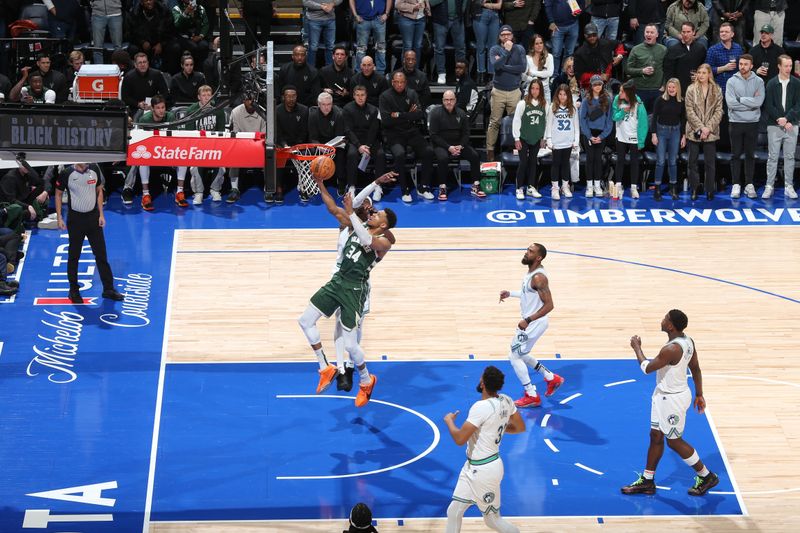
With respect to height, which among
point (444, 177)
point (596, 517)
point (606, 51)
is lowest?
point (596, 517)

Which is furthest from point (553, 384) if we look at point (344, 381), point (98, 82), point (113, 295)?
point (98, 82)

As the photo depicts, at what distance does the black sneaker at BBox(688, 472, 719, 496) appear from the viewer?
12.6 meters

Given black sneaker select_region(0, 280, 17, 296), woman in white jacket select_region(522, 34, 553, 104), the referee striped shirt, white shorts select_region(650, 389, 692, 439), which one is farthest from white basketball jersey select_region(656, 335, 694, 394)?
woman in white jacket select_region(522, 34, 553, 104)

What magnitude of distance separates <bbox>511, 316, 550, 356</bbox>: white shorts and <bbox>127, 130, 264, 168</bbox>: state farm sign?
311 inches

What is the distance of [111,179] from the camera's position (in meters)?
22.0

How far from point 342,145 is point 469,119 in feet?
9.25

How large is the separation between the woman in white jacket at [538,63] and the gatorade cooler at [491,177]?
4.88 feet

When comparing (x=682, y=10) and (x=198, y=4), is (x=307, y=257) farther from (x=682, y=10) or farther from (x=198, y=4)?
(x=682, y=10)

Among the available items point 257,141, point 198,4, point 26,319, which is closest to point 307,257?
point 257,141

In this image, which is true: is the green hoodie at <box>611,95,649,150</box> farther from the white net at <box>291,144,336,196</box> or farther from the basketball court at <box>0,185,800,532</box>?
the white net at <box>291,144,336,196</box>

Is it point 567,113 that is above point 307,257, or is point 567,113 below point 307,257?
above

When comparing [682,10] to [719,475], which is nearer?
[719,475]

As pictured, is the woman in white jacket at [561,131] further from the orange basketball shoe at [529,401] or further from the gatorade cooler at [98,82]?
the orange basketball shoe at [529,401]

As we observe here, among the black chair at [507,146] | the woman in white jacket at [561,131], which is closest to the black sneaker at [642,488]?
the woman in white jacket at [561,131]
